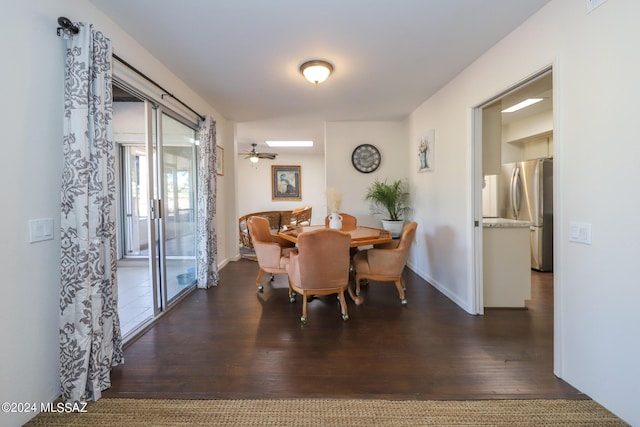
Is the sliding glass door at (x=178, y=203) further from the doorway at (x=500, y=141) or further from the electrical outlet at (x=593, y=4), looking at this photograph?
the electrical outlet at (x=593, y=4)

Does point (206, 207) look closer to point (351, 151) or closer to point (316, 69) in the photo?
point (316, 69)

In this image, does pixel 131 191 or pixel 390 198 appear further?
pixel 131 191

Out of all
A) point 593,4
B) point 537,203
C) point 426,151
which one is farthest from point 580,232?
point 537,203

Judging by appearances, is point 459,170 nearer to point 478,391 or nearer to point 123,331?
point 478,391

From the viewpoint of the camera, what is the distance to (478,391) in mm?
1747

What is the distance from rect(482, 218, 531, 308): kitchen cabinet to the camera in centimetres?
298

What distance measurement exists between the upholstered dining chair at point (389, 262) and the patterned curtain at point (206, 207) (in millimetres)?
1984

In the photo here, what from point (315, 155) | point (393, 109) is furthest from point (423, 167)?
point (315, 155)

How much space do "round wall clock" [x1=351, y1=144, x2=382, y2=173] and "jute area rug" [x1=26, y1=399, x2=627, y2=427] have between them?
399 centimetres

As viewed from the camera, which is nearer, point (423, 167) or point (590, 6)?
point (590, 6)

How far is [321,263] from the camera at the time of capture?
8.70 ft

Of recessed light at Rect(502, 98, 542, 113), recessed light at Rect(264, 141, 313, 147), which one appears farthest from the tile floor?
recessed light at Rect(502, 98, 542, 113)

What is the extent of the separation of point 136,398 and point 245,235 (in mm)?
4478

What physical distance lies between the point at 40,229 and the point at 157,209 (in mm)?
1342
